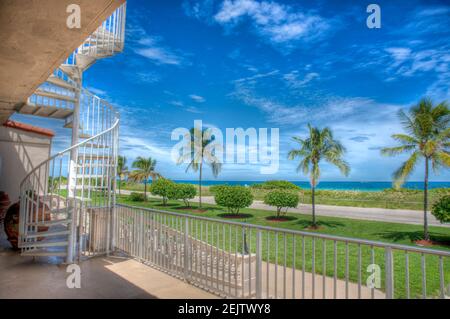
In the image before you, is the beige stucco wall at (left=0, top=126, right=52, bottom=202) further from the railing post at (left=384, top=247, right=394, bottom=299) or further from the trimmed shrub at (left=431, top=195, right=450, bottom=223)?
the trimmed shrub at (left=431, top=195, right=450, bottom=223)

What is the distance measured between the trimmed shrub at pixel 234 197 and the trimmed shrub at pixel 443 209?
26.6 feet

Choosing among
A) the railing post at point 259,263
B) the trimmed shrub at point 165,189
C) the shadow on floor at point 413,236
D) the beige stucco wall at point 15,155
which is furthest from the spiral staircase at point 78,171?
the trimmed shrub at point 165,189

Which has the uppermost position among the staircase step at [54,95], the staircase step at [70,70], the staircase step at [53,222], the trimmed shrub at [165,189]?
the staircase step at [70,70]

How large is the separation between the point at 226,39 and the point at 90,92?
1079 inches

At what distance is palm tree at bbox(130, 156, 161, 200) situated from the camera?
80.9 ft

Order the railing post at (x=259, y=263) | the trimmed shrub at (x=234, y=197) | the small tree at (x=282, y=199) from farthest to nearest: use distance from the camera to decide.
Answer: the trimmed shrub at (x=234, y=197)
the small tree at (x=282, y=199)
the railing post at (x=259, y=263)

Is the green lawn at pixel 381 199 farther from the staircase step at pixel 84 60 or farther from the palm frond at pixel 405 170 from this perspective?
the staircase step at pixel 84 60

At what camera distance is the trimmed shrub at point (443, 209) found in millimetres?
8741

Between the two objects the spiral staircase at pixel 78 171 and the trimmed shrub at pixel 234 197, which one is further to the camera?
the trimmed shrub at pixel 234 197

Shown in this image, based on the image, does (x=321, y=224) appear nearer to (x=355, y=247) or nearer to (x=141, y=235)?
(x=355, y=247)

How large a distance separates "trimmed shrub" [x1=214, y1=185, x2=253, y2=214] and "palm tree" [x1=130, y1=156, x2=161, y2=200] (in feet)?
40.0

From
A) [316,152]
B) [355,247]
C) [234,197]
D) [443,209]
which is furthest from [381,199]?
[355,247]

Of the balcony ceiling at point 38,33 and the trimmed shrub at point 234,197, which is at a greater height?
the balcony ceiling at point 38,33
